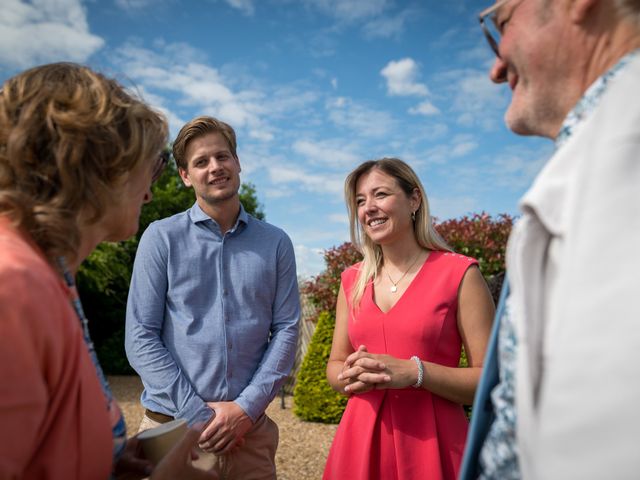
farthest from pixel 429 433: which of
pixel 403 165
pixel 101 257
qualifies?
pixel 101 257

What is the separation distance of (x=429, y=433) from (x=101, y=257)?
12.3 m

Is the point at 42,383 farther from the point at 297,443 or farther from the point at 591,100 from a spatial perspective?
the point at 297,443

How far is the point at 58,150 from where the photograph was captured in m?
1.47

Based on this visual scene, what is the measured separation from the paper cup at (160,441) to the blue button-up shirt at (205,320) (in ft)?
4.12

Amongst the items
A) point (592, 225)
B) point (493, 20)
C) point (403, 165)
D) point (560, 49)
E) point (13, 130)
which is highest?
point (403, 165)

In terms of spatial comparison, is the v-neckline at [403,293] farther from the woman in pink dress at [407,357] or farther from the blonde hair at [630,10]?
the blonde hair at [630,10]

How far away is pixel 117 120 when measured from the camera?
161 cm

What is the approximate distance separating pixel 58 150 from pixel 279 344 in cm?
208

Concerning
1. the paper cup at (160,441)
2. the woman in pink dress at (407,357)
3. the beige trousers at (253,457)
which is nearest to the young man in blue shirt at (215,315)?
the beige trousers at (253,457)

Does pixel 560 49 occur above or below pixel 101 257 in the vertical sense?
below

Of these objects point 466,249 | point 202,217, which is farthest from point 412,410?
point 466,249

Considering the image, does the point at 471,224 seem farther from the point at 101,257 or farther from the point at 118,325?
the point at 118,325

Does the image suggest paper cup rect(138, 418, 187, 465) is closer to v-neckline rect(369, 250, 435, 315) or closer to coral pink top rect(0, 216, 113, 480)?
coral pink top rect(0, 216, 113, 480)

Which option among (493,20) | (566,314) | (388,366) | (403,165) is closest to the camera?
(566,314)
